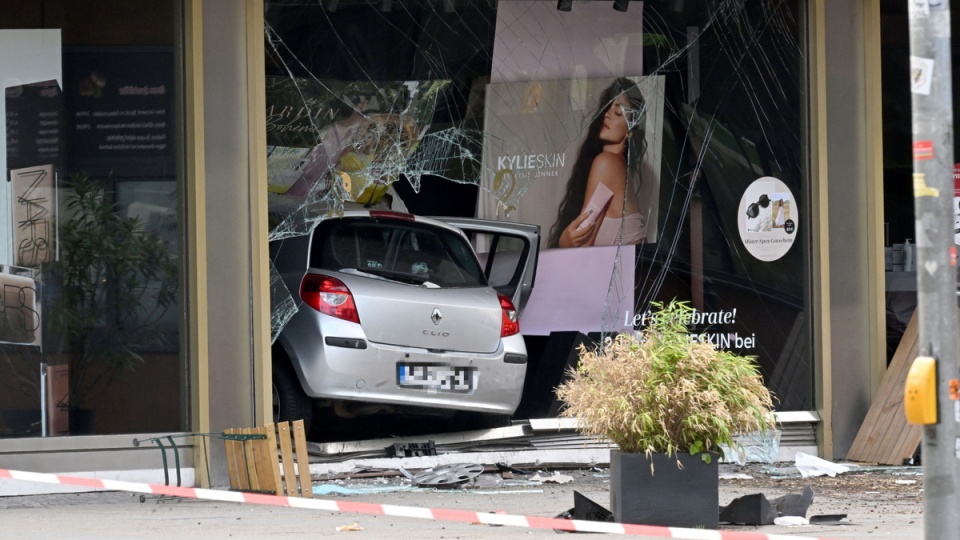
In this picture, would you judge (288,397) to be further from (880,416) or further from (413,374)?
(880,416)

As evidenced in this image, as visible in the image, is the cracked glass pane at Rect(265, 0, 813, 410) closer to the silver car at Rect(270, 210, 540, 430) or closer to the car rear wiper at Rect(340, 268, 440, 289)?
the silver car at Rect(270, 210, 540, 430)

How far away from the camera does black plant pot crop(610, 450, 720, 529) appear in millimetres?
7828

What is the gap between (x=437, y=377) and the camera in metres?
10.7

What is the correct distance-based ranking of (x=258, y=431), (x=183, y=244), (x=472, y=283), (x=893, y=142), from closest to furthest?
(x=258, y=431), (x=183, y=244), (x=472, y=283), (x=893, y=142)

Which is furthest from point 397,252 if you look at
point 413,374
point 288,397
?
point 288,397

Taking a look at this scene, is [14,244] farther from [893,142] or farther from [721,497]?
[893,142]

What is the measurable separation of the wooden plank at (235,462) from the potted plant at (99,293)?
0.93m

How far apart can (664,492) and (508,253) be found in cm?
389

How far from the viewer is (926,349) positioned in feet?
18.5

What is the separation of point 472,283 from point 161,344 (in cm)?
243

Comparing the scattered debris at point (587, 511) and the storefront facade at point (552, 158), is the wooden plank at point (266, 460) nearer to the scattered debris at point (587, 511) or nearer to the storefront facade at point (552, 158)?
the storefront facade at point (552, 158)

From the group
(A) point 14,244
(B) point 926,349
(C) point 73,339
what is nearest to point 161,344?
(C) point 73,339

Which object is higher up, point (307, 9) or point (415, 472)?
point (307, 9)

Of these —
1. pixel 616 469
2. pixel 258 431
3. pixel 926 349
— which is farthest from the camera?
pixel 258 431
